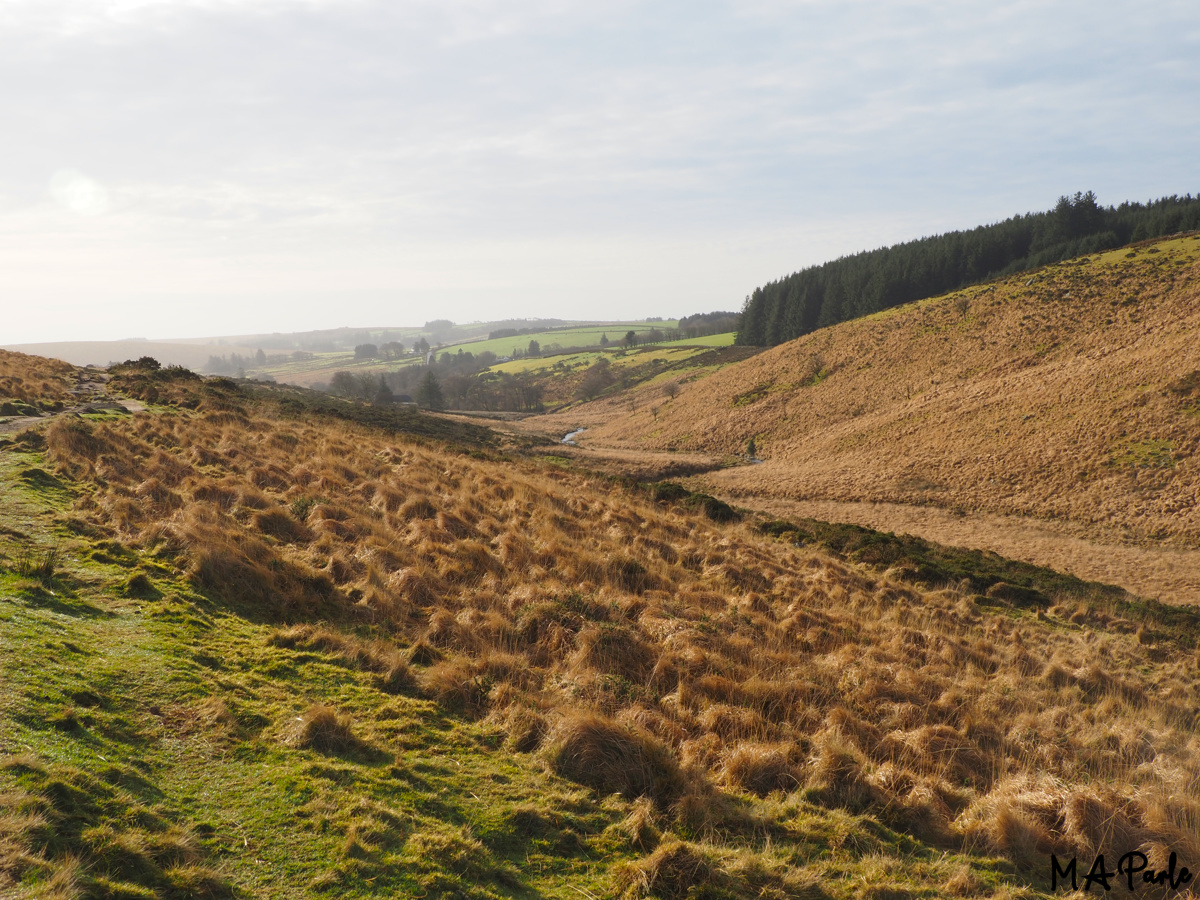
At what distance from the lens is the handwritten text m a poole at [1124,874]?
460 cm

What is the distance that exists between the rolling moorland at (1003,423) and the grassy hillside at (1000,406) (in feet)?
0.43

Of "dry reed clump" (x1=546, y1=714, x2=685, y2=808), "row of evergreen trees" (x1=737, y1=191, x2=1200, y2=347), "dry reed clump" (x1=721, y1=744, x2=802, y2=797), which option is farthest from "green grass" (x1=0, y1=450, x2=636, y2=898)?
"row of evergreen trees" (x1=737, y1=191, x2=1200, y2=347)

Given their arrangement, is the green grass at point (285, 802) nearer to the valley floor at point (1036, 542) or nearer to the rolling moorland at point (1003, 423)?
the valley floor at point (1036, 542)

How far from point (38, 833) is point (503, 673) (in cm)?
399

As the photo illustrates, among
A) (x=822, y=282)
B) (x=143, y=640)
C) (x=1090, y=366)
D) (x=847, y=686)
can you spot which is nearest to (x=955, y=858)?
(x=847, y=686)

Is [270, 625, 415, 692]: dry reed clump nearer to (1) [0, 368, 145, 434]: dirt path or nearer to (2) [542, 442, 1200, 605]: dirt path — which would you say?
(1) [0, 368, 145, 434]: dirt path

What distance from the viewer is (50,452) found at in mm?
10539

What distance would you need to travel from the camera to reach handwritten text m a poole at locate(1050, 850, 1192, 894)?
4.60 metres

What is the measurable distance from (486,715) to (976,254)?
91592mm

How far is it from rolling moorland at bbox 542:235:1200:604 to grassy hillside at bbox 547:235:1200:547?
5.2 inches

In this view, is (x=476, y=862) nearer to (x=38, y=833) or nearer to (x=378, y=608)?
(x=38, y=833)

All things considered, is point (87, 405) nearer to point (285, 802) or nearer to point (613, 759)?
point (285, 802)

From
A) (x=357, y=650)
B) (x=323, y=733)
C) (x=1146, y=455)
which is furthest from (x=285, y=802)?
(x=1146, y=455)

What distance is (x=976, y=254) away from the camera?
253 ft
